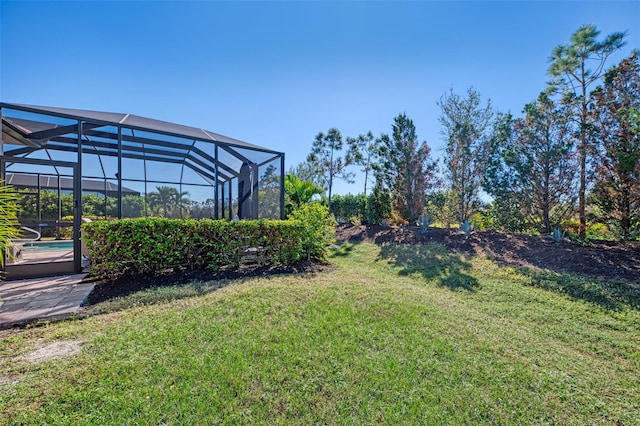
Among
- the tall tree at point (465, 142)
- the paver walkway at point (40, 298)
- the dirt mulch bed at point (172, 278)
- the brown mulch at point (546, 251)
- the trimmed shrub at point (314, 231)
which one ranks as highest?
the tall tree at point (465, 142)

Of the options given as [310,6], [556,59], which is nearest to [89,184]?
[310,6]

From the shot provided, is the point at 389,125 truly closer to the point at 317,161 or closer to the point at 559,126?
the point at 559,126

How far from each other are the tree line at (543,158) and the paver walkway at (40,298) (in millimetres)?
8142

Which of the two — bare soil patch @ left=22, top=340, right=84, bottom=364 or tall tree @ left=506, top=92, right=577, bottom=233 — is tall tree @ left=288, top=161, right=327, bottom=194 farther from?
bare soil patch @ left=22, top=340, right=84, bottom=364

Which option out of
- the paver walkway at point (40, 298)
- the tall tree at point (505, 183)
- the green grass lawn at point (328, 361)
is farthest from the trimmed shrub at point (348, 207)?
the paver walkway at point (40, 298)

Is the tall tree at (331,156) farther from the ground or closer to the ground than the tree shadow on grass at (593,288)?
farther from the ground

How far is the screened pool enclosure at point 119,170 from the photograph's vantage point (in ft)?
18.0

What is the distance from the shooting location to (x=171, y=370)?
225 cm

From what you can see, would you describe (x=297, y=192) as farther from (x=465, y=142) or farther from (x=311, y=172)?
(x=311, y=172)

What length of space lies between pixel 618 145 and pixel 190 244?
415 inches

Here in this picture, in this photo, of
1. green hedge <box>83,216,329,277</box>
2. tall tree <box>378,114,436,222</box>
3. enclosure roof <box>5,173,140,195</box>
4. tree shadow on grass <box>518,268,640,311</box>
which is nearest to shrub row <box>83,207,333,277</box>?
green hedge <box>83,216,329,277</box>

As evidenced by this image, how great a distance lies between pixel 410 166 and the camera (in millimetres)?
11156

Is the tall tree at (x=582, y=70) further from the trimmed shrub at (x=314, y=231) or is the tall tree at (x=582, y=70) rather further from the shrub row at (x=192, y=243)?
the shrub row at (x=192, y=243)

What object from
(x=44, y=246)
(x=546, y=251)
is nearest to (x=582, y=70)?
(x=546, y=251)
